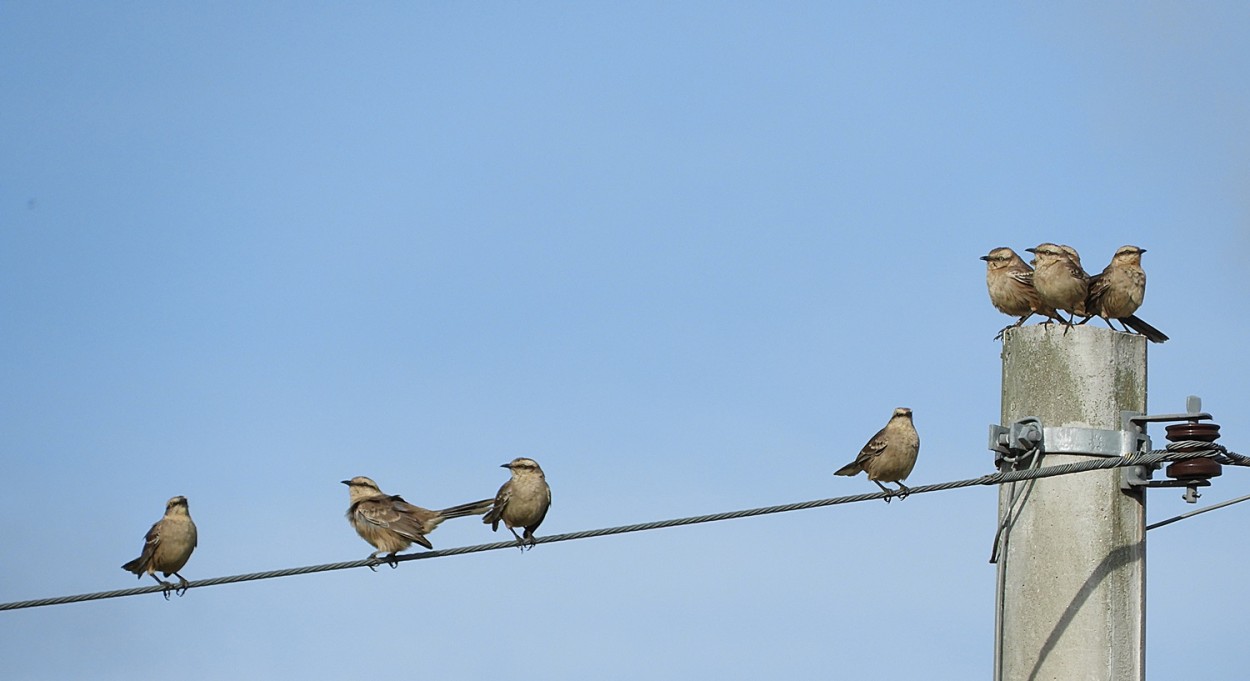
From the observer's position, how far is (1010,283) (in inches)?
552

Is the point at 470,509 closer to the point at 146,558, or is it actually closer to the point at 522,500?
the point at 522,500

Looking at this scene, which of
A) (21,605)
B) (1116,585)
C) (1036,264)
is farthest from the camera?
(1036,264)

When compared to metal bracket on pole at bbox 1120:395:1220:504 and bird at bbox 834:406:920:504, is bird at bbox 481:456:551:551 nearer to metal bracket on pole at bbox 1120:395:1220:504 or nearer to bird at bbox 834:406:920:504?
bird at bbox 834:406:920:504

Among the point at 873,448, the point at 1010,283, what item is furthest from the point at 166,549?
the point at 1010,283

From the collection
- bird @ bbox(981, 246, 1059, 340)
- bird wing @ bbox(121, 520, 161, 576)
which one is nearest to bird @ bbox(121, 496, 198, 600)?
bird wing @ bbox(121, 520, 161, 576)

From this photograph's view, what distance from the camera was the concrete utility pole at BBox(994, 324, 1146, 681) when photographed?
22.6ft

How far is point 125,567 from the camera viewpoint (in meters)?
14.0

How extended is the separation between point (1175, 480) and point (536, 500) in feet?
21.3

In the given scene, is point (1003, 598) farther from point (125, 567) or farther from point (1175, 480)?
point (125, 567)

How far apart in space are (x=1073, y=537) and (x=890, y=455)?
5505mm

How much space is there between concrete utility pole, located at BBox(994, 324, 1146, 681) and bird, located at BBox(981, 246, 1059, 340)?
665 centimetres

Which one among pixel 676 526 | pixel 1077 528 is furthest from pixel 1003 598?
pixel 676 526

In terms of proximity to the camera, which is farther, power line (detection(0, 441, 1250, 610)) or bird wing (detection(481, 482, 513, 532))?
bird wing (detection(481, 482, 513, 532))

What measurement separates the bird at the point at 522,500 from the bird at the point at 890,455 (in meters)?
2.54
